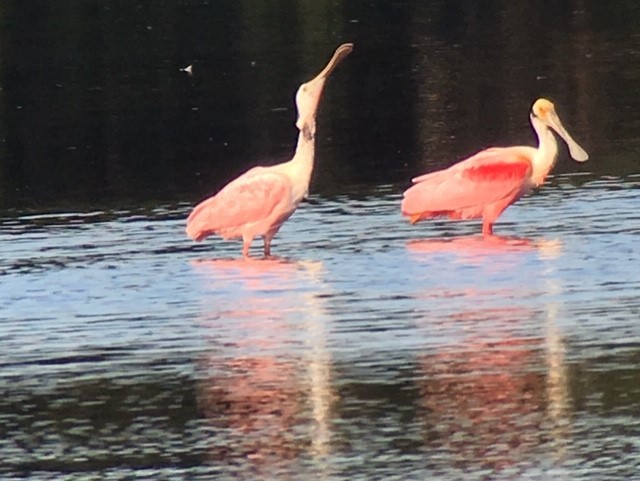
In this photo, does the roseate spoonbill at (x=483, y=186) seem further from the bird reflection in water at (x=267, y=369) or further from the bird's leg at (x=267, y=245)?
the bird reflection in water at (x=267, y=369)

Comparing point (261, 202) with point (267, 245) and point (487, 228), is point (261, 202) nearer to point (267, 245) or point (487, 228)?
point (267, 245)

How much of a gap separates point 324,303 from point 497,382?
2.37 metres

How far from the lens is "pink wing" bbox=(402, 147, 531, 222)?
1398 centimetres

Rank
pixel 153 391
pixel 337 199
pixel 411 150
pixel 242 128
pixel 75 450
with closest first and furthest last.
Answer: pixel 75 450, pixel 153 391, pixel 337 199, pixel 411 150, pixel 242 128

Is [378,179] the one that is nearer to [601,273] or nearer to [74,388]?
[601,273]

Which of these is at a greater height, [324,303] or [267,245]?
[267,245]

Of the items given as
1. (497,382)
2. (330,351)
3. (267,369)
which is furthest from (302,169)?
(497,382)

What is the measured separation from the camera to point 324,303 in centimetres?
1107

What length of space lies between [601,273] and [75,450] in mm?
4359

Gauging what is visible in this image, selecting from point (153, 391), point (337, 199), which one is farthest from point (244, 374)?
point (337, 199)

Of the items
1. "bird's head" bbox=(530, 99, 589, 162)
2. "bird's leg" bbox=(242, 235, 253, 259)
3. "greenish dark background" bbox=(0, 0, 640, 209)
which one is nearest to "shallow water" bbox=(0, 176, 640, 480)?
"bird's leg" bbox=(242, 235, 253, 259)

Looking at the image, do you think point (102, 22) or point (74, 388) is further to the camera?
point (102, 22)

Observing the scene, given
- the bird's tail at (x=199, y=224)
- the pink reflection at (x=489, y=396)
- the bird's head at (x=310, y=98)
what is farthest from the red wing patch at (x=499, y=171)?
the pink reflection at (x=489, y=396)

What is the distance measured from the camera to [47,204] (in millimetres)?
16125
